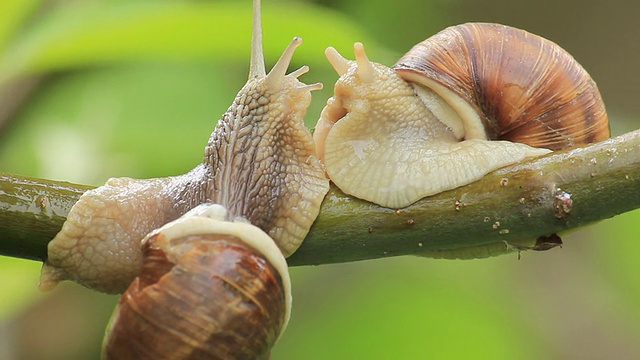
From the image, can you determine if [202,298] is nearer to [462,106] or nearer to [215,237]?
[215,237]

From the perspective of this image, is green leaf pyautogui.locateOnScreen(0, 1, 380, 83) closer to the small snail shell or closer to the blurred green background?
the blurred green background

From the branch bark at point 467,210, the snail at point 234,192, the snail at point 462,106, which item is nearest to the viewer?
the branch bark at point 467,210

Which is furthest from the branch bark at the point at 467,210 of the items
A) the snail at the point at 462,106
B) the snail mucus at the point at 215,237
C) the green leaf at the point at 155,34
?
the green leaf at the point at 155,34

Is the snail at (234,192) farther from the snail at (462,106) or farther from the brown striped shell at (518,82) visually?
the brown striped shell at (518,82)

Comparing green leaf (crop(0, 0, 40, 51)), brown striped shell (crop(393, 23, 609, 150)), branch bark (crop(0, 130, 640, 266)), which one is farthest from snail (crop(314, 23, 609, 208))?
green leaf (crop(0, 0, 40, 51))

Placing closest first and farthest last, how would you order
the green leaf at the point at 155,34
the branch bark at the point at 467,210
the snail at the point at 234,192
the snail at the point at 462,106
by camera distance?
the branch bark at the point at 467,210 → the snail at the point at 234,192 → the snail at the point at 462,106 → the green leaf at the point at 155,34
